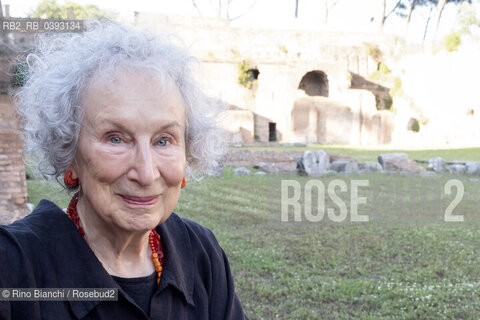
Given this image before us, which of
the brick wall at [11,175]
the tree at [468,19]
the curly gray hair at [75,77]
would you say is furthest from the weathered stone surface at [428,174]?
the tree at [468,19]

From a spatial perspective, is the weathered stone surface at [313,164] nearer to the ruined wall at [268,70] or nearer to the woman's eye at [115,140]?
the woman's eye at [115,140]

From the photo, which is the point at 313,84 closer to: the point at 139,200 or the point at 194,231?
the point at 194,231

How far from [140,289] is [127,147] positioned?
45 cm

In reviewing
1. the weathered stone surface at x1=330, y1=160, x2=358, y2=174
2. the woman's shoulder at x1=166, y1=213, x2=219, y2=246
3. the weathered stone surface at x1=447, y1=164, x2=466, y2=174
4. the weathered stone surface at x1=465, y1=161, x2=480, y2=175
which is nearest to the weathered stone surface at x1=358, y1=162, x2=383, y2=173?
the weathered stone surface at x1=330, y1=160, x2=358, y2=174

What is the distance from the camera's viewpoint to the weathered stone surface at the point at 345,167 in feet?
42.6

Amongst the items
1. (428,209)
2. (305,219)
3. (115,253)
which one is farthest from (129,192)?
(428,209)

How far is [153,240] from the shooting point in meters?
1.62

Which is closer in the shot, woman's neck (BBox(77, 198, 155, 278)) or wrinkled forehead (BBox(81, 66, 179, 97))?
wrinkled forehead (BBox(81, 66, 179, 97))

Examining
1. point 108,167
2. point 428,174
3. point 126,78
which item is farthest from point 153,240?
point 428,174

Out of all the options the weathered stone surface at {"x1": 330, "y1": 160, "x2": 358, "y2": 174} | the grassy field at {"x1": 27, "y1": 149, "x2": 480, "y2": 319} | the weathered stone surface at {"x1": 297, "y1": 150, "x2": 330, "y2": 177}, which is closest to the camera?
the grassy field at {"x1": 27, "y1": 149, "x2": 480, "y2": 319}

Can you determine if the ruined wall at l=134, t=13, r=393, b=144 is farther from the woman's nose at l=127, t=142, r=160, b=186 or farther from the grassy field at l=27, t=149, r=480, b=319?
the woman's nose at l=127, t=142, r=160, b=186

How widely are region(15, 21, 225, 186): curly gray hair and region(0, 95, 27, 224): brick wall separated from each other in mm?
4432

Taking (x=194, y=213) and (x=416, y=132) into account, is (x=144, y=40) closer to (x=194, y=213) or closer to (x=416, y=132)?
(x=194, y=213)

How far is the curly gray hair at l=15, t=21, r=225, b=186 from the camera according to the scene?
4.49ft
